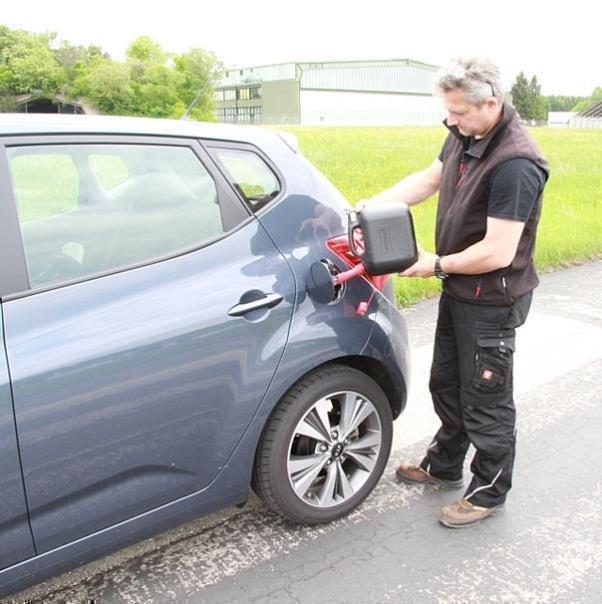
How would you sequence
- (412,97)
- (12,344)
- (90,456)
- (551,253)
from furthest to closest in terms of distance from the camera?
(412,97)
(551,253)
(90,456)
(12,344)

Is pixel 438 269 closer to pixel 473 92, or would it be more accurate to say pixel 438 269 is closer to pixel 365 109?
pixel 473 92

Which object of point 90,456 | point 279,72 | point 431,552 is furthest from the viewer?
point 279,72

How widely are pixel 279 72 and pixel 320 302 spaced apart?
10446 cm

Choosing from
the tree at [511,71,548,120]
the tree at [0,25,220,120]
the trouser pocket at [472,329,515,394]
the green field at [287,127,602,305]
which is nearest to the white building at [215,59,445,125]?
the tree at [511,71,548,120]

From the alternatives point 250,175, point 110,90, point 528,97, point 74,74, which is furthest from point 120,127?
point 528,97

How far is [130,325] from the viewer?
2.03m

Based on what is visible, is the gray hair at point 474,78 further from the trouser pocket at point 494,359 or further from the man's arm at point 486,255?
the trouser pocket at point 494,359

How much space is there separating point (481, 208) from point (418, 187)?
1.86ft

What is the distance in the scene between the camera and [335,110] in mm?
101688

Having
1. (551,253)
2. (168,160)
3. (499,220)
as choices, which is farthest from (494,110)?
(551,253)

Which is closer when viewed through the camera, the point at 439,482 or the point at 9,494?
the point at 9,494

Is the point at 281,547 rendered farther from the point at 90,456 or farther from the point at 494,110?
the point at 494,110

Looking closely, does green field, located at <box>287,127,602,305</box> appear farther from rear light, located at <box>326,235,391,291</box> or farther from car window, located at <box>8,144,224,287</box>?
car window, located at <box>8,144,224,287</box>

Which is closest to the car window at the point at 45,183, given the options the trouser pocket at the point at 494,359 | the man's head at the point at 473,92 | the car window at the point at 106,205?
the car window at the point at 106,205
